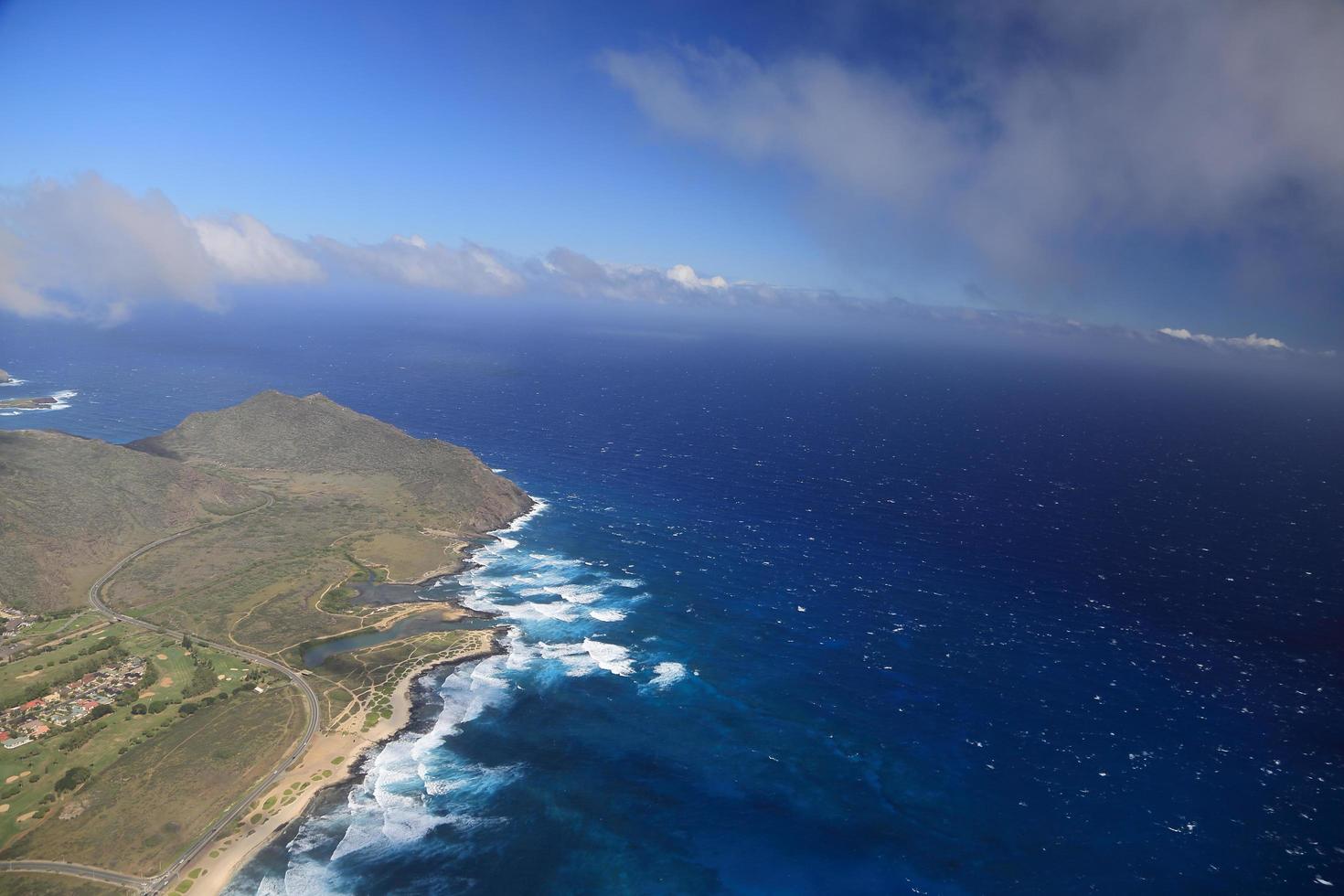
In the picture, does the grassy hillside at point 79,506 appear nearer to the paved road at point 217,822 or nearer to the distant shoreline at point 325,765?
the paved road at point 217,822

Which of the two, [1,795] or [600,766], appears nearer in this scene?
[1,795]

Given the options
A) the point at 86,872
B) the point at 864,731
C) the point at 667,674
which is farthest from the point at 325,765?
the point at 864,731

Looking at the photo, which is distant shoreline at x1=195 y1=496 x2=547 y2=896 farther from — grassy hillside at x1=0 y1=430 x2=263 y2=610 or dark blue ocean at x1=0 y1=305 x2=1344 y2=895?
grassy hillside at x1=0 y1=430 x2=263 y2=610

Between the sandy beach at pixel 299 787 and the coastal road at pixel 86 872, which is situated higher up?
the sandy beach at pixel 299 787

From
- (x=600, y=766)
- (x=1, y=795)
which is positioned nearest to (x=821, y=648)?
(x=600, y=766)

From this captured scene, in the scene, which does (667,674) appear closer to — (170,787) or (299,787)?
(299,787)

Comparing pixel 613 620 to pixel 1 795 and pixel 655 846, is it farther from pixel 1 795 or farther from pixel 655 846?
pixel 1 795

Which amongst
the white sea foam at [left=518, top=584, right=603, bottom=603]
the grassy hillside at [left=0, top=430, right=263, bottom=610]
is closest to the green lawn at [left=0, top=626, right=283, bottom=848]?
the grassy hillside at [left=0, top=430, right=263, bottom=610]

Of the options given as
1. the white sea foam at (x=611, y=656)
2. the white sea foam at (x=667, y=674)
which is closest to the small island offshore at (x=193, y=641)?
the white sea foam at (x=611, y=656)
